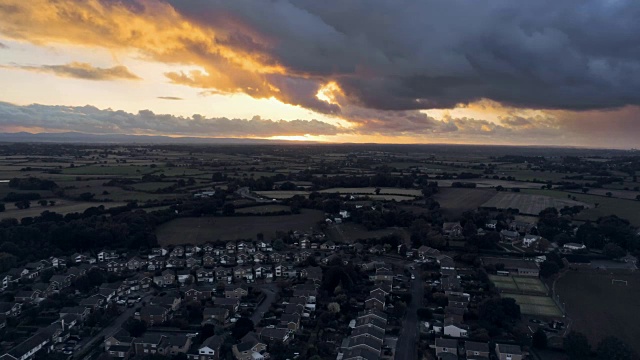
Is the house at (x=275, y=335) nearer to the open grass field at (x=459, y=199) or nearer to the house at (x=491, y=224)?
the house at (x=491, y=224)

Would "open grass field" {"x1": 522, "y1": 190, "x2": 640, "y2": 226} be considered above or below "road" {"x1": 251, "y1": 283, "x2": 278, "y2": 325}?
above

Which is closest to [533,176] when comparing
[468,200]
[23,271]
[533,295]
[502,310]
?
[468,200]

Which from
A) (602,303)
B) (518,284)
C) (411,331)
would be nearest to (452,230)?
(518,284)

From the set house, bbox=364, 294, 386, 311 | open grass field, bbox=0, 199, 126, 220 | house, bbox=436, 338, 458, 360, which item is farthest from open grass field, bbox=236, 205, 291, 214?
house, bbox=436, 338, 458, 360

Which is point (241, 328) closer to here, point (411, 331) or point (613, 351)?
point (411, 331)

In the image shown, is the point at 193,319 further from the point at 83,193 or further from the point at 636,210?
the point at 636,210

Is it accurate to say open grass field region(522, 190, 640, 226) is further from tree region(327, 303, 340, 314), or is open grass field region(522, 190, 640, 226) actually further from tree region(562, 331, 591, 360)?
tree region(327, 303, 340, 314)
